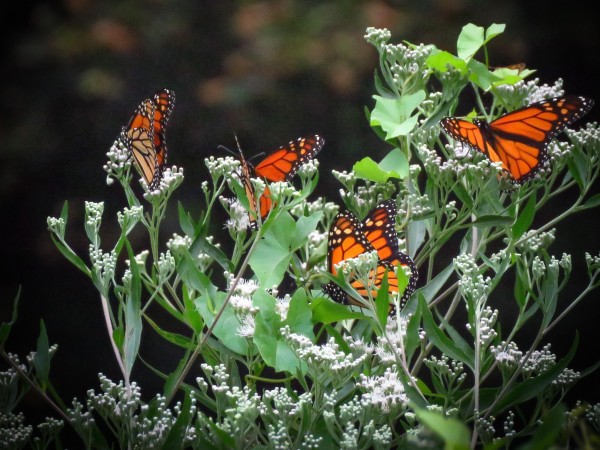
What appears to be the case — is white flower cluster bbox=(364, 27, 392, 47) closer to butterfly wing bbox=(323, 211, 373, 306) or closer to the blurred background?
butterfly wing bbox=(323, 211, 373, 306)

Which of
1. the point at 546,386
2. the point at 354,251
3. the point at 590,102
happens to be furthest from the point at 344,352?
the point at 590,102

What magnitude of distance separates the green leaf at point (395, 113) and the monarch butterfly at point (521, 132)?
2.1 inches

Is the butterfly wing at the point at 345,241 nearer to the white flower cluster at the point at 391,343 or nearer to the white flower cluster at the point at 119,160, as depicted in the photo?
the white flower cluster at the point at 391,343

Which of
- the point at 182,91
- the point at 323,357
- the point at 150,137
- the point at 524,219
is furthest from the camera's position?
the point at 182,91

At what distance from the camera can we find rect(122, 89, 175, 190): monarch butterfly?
3.68 ft

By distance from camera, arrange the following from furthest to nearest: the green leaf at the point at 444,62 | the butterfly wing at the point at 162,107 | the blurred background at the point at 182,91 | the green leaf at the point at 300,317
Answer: the blurred background at the point at 182,91 < the butterfly wing at the point at 162,107 < the green leaf at the point at 444,62 < the green leaf at the point at 300,317

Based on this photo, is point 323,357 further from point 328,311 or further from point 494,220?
point 494,220

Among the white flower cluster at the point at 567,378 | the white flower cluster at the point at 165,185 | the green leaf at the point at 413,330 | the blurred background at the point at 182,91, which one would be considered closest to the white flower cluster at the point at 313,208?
the white flower cluster at the point at 165,185

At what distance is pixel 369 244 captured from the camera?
102cm

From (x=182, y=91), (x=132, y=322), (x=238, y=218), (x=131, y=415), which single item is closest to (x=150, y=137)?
(x=238, y=218)

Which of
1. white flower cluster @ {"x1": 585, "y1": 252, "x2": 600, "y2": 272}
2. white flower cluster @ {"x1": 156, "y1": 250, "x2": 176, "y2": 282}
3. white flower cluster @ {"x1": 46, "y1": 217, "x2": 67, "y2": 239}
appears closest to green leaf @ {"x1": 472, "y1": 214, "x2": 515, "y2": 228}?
white flower cluster @ {"x1": 585, "y1": 252, "x2": 600, "y2": 272}

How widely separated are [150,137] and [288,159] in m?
Result: 0.18

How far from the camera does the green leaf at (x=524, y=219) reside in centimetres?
100

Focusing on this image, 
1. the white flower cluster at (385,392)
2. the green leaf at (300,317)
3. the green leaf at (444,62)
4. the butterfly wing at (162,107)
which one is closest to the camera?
the white flower cluster at (385,392)
